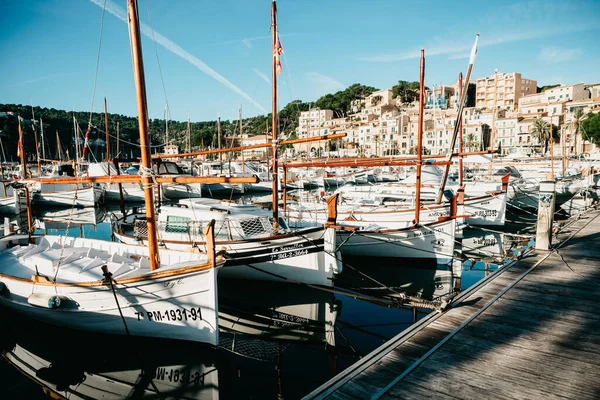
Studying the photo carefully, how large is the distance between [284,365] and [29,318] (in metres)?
8.19

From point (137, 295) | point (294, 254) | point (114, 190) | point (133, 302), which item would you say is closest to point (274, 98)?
point (294, 254)

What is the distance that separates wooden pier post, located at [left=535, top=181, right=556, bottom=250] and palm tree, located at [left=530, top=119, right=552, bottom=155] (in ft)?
265

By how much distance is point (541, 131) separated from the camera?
80438 mm

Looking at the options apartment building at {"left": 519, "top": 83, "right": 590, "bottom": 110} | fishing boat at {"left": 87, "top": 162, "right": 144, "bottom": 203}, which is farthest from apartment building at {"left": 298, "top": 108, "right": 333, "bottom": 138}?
fishing boat at {"left": 87, "top": 162, "right": 144, "bottom": 203}

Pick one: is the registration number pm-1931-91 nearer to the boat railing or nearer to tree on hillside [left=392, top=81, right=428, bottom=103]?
the boat railing

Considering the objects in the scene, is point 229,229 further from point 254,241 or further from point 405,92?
point 405,92

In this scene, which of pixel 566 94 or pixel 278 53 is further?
pixel 566 94

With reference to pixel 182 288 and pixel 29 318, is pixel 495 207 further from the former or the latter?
pixel 29 318

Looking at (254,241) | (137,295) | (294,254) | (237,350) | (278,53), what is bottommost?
(237,350)

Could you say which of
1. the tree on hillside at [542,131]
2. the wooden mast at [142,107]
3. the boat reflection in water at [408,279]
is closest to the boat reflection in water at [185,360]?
the wooden mast at [142,107]

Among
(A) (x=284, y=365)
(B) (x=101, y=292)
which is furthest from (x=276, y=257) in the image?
(B) (x=101, y=292)

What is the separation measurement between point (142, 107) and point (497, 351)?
9.37 metres

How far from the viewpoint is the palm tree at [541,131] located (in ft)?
263

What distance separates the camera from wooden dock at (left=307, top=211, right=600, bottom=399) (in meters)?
5.32
